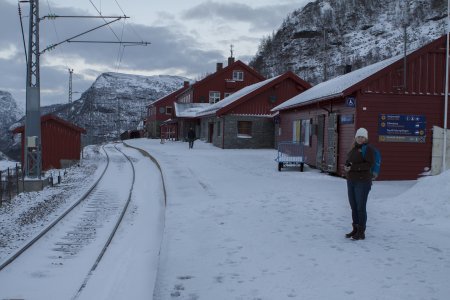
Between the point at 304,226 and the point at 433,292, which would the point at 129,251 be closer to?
the point at 304,226

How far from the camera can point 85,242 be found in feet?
28.1

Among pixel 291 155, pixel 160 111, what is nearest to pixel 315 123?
pixel 291 155

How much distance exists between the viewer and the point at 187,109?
45.3 metres

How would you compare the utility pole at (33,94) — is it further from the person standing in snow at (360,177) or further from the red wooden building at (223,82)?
the red wooden building at (223,82)

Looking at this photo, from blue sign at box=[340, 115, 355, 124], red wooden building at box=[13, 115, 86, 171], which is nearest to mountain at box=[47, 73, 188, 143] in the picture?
red wooden building at box=[13, 115, 86, 171]

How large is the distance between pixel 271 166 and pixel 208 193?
26.3ft

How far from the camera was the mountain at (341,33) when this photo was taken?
3671 inches

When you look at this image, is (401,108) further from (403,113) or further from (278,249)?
(278,249)

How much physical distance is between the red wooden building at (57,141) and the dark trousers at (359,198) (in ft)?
60.7

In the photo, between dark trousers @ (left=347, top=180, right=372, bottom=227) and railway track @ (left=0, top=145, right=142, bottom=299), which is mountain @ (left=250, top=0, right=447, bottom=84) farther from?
dark trousers @ (left=347, top=180, right=372, bottom=227)

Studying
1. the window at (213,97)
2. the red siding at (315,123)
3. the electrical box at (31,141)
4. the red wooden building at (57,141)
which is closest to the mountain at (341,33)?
the window at (213,97)

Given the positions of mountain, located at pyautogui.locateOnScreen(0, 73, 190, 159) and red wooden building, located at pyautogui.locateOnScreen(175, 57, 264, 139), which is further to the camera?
mountain, located at pyautogui.locateOnScreen(0, 73, 190, 159)

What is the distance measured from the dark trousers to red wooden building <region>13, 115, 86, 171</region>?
60.7 feet

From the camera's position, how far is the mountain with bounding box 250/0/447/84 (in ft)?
306
